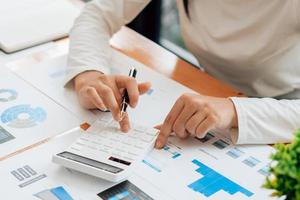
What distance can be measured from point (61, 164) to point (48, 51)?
1.43 feet

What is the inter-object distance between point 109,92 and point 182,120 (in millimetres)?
144

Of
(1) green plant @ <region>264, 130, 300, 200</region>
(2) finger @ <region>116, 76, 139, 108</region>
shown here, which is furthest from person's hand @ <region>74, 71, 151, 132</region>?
(1) green plant @ <region>264, 130, 300, 200</region>

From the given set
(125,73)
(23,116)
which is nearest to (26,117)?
(23,116)

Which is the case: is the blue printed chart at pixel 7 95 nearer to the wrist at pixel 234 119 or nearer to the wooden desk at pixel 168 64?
the wooden desk at pixel 168 64

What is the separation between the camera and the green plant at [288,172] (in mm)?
488

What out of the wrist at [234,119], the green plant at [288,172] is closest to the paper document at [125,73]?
the wrist at [234,119]

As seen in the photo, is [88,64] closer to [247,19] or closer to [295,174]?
[247,19]

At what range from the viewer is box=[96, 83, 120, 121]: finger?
34.4 inches

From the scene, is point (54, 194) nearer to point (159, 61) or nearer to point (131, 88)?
point (131, 88)

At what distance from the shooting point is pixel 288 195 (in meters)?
0.51

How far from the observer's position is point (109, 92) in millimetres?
886

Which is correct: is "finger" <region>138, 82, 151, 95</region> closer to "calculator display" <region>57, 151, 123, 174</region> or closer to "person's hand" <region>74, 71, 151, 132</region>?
"person's hand" <region>74, 71, 151, 132</region>

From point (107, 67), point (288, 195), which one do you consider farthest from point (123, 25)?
point (288, 195)

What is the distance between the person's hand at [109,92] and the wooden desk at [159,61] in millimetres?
165
